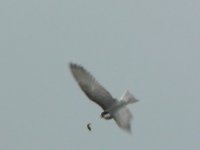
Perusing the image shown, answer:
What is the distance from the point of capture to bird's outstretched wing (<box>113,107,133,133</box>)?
241 ft

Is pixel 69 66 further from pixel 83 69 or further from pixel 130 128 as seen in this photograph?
pixel 130 128

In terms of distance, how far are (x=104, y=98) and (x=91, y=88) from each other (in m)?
0.99

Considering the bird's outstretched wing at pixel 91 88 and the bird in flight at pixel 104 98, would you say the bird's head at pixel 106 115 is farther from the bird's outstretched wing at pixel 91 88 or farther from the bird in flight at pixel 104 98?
the bird's outstretched wing at pixel 91 88

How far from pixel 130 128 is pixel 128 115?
1437 millimetres

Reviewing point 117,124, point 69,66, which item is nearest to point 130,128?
point 117,124

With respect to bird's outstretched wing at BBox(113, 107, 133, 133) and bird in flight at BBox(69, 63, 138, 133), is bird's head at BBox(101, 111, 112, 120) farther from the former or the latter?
bird's outstretched wing at BBox(113, 107, 133, 133)

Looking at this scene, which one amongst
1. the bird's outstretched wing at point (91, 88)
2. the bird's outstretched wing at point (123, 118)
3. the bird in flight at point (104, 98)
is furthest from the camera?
the bird's outstretched wing at point (91, 88)

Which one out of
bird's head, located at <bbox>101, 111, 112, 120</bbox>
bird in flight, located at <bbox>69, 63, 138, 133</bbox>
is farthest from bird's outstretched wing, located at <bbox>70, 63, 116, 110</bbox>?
bird's head, located at <bbox>101, 111, 112, 120</bbox>

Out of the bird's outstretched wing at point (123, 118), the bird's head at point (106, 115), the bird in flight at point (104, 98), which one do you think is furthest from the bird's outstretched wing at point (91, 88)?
the bird's outstretched wing at point (123, 118)

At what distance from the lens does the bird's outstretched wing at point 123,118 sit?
73312 mm

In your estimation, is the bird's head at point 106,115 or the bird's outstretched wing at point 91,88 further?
the bird's outstretched wing at point 91,88

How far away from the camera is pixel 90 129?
74062mm

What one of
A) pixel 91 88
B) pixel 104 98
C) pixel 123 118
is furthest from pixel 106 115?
pixel 123 118

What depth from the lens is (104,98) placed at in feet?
251
